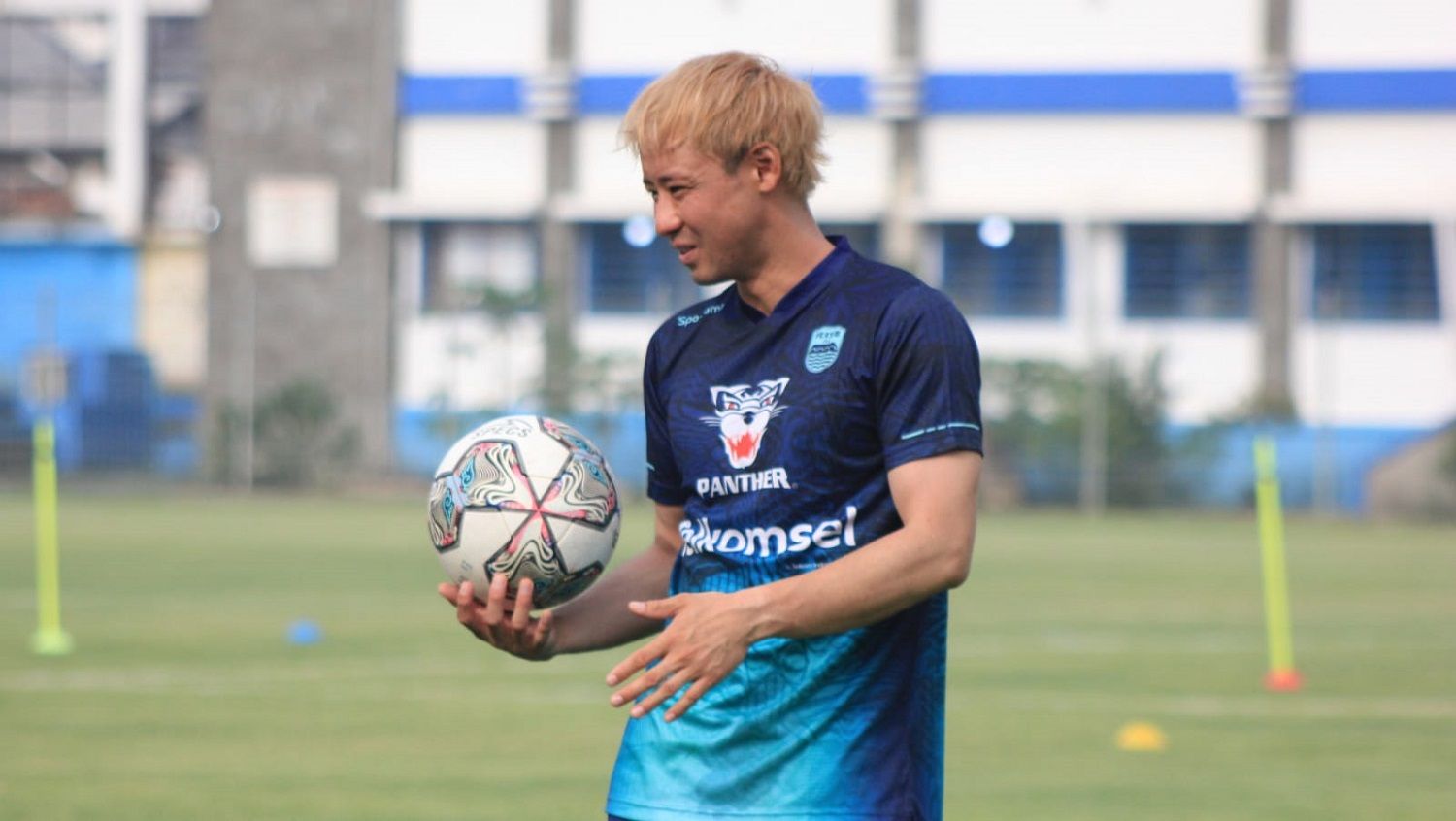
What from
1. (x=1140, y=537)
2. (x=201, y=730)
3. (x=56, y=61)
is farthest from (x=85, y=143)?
(x=201, y=730)

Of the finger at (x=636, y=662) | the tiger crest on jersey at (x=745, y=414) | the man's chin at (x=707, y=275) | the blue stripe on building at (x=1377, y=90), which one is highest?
the blue stripe on building at (x=1377, y=90)

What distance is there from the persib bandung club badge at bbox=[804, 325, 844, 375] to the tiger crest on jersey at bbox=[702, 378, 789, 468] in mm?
59

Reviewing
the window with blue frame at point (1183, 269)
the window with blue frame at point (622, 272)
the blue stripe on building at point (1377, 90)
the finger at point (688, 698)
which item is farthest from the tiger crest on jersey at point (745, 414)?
the window with blue frame at point (622, 272)

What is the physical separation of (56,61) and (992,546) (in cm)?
4037

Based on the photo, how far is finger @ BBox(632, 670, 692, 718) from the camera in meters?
4.05

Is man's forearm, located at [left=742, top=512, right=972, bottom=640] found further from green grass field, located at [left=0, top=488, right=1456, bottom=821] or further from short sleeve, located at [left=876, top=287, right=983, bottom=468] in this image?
green grass field, located at [left=0, top=488, right=1456, bottom=821]

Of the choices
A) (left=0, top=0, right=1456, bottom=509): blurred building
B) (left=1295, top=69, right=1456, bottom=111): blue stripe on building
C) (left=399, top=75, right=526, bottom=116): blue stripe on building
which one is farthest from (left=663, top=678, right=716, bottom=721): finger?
(left=399, top=75, right=526, bottom=116): blue stripe on building

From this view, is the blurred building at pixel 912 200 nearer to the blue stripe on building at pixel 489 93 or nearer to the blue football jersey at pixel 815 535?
the blue stripe on building at pixel 489 93

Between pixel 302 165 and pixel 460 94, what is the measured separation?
12.1ft

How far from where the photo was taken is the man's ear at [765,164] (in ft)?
14.0

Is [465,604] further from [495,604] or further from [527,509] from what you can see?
[527,509]

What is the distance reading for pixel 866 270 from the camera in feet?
14.6

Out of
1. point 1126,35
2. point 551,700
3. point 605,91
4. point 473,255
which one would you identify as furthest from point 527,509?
point 473,255

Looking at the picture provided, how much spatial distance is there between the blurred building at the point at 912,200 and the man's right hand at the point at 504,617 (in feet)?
111
